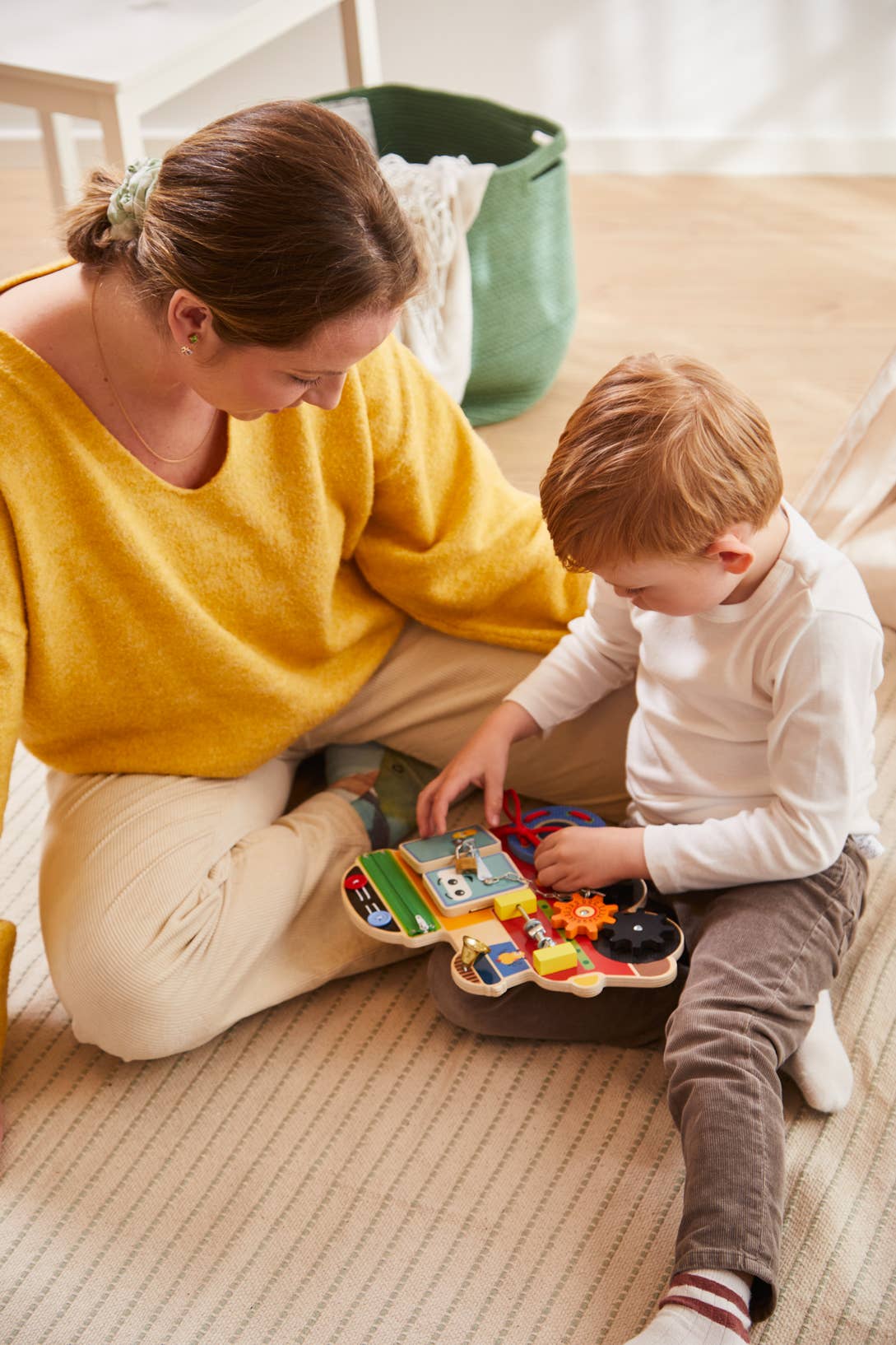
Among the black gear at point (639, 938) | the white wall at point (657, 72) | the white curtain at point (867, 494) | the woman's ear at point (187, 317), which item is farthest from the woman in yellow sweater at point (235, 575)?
the white wall at point (657, 72)

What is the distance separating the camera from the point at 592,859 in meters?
1.09

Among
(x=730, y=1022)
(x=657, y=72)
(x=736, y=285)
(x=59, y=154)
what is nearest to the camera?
(x=730, y=1022)

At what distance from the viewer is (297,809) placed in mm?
1253

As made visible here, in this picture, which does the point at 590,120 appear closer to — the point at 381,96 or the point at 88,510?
the point at 381,96

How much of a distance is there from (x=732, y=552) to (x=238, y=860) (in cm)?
51

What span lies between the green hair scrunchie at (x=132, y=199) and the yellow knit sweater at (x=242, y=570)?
0.37 ft

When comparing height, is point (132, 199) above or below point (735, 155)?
above

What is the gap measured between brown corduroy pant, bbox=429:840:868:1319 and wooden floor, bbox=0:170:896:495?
887 millimetres

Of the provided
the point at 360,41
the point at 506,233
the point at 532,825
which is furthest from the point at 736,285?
the point at 532,825

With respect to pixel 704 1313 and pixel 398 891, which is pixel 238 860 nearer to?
pixel 398 891

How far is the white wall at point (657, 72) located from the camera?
8.14 feet

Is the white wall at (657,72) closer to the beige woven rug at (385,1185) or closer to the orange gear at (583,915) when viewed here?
the beige woven rug at (385,1185)

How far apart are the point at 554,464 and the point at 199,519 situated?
1.02 feet

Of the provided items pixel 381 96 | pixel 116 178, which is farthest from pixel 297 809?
pixel 381 96
